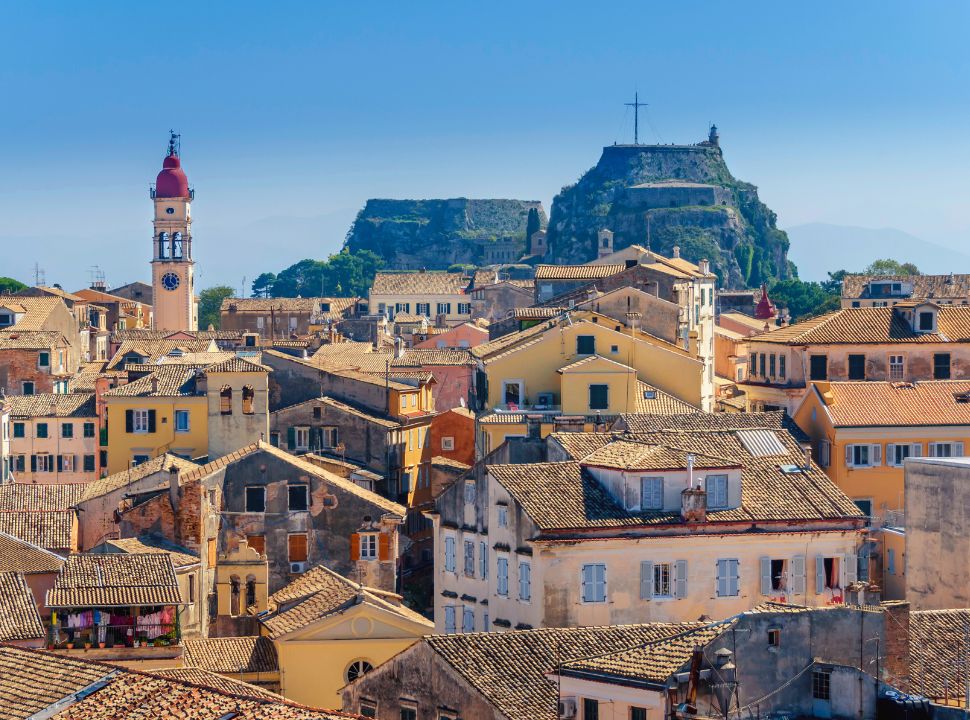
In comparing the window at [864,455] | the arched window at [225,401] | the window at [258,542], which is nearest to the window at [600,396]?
the window at [864,455]

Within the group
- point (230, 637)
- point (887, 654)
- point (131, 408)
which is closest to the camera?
point (887, 654)

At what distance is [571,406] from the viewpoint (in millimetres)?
72875

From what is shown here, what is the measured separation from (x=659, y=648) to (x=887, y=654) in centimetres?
428

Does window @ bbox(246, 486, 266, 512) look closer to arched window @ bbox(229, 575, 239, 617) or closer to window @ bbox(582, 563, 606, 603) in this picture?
arched window @ bbox(229, 575, 239, 617)

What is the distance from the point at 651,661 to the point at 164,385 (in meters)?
47.3

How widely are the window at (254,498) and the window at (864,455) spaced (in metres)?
18.0

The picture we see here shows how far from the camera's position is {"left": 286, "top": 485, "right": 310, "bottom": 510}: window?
6369 cm

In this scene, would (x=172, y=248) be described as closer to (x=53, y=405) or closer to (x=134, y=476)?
(x=53, y=405)

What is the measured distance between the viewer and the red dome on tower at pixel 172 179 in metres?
170

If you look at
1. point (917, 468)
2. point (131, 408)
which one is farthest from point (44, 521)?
point (917, 468)

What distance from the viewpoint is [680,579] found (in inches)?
1964

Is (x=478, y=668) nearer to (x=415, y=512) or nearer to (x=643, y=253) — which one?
(x=415, y=512)

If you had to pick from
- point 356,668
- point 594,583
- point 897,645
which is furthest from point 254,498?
point 897,645

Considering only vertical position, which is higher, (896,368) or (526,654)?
(896,368)
